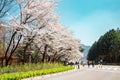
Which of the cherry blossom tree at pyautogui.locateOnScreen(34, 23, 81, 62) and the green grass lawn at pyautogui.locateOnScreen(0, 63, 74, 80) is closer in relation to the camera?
the green grass lawn at pyautogui.locateOnScreen(0, 63, 74, 80)

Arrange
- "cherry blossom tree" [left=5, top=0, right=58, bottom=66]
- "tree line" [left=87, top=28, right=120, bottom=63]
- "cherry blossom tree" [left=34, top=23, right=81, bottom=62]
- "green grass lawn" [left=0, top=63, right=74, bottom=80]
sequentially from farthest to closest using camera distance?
"tree line" [left=87, top=28, right=120, bottom=63], "cherry blossom tree" [left=34, top=23, right=81, bottom=62], "cherry blossom tree" [left=5, top=0, right=58, bottom=66], "green grass lawn" [left=0, top=63, right=74, bottom=80]

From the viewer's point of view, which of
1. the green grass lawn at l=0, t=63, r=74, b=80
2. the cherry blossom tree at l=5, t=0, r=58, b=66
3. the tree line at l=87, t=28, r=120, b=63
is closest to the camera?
the green grass lawn at l=0, t=63, r=74, b=80

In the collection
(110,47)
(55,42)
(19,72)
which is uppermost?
(110,47)

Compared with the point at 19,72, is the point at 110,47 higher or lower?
higher

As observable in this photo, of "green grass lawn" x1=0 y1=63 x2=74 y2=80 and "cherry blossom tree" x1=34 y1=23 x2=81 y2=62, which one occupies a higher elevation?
"cherry blossom tree" x1=34 y1=23 x2=81 y2=62

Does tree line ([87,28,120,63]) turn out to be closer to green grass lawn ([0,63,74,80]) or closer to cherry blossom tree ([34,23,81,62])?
cherry blossom tree ([34,23,81,62])

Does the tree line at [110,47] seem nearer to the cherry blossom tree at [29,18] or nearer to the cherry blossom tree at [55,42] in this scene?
the cherry blossom tree at [55,42]

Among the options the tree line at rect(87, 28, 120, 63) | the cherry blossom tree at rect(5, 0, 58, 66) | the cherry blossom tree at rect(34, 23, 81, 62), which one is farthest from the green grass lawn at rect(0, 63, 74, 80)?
the tree line at rect(87, 28, 120, 63)

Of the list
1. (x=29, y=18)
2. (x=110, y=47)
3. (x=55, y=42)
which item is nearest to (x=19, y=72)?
(x=29, y=18)

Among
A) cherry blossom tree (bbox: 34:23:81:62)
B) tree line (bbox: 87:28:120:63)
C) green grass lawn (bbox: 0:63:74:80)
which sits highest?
tree line (bbox: 87:28:120:63)

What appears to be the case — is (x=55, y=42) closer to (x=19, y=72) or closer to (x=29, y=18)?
(x=29, y=18)

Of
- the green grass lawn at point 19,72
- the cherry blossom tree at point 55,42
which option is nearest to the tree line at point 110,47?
the cherry blossom tree at point 55,42

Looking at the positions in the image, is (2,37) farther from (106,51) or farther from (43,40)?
(106,51)

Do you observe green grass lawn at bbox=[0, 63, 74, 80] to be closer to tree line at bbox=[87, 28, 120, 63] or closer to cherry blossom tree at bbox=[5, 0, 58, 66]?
cherry blossom tree at bbox=[5, 0, 58, 66]
